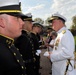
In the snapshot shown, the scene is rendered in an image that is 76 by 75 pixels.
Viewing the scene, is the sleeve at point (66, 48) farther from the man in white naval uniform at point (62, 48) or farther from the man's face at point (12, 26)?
the man's face at point (12, 26)

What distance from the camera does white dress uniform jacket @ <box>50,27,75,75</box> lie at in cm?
421

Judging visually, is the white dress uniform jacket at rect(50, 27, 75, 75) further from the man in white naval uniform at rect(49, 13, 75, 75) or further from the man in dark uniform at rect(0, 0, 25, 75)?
the man in dark uniform at rect(0, 0, 25, 75)

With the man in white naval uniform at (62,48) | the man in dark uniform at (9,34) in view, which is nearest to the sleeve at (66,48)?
the man in white naval uniform at (62,48)

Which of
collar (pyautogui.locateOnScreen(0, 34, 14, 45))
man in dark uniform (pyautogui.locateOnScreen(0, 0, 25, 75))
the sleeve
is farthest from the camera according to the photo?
the sleeve

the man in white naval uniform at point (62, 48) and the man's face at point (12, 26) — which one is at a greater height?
the man's face at point (12, 26)

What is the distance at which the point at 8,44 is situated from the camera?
84.4 inches

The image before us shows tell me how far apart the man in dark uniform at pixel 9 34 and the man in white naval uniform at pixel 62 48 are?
214cm

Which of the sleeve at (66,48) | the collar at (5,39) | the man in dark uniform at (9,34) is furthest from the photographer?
the sleeve at (66,48)

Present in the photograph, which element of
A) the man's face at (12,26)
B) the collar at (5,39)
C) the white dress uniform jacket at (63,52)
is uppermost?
the man's face at (12,26)

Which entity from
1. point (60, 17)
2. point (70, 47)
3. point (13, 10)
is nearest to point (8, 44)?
point (13, 10)

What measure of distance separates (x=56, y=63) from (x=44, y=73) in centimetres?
487

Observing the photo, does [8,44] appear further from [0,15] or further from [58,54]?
[58,54]

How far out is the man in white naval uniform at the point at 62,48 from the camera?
4223mm

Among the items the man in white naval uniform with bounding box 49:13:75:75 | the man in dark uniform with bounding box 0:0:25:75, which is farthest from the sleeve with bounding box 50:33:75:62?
the man in dark uniform with bounding box 0:0:25:75
